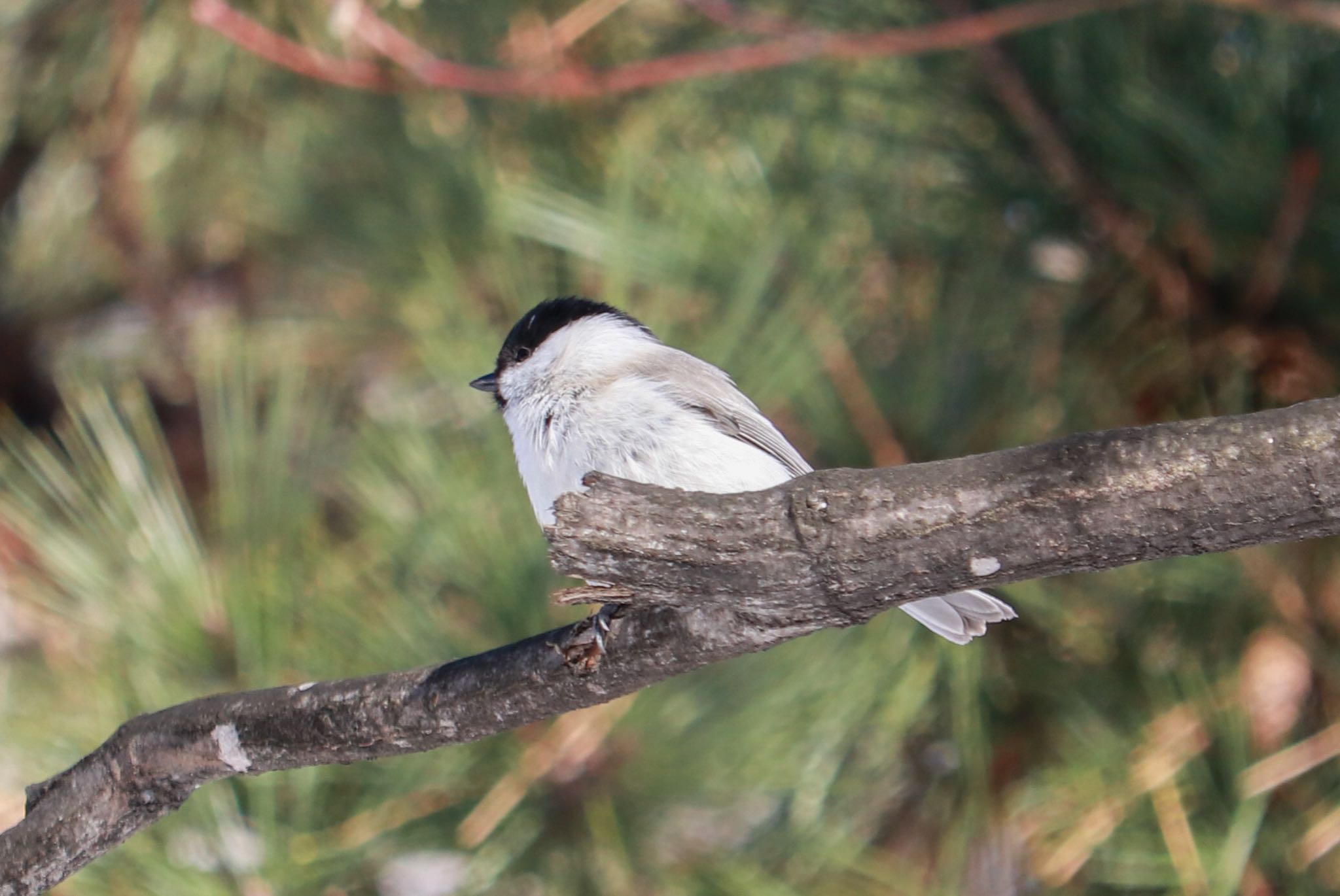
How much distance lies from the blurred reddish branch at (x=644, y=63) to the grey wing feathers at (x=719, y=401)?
429mm

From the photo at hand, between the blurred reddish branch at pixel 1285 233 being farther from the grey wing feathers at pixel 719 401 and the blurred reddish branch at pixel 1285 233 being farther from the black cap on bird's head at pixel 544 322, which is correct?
the black cap on bird's head at pixel 544 322

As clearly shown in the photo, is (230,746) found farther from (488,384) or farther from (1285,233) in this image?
(1285,233)

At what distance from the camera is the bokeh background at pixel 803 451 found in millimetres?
1588

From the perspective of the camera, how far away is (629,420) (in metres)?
1.33

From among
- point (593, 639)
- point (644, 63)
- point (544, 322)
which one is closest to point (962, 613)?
point (593, 639)

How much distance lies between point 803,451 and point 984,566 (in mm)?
983

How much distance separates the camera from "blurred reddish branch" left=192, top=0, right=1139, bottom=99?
1.64 m

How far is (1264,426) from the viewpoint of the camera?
748 millimetres

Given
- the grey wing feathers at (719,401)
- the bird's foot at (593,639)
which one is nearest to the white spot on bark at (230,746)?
the bird's foot at (593,639)

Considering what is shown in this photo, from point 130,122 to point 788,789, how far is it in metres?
1.72

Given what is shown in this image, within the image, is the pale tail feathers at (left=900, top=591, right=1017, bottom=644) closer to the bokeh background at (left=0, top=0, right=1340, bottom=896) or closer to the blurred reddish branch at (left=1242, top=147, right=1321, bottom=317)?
the bokeh background at (left=0, top=0, right=1340, bottom=896)

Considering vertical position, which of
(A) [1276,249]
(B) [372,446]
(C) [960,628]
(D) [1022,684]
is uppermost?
(B) [372,446]

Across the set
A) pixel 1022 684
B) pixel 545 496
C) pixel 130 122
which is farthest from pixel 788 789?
pixel 130 122

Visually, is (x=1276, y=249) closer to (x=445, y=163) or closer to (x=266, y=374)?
(x=445, y=163)
